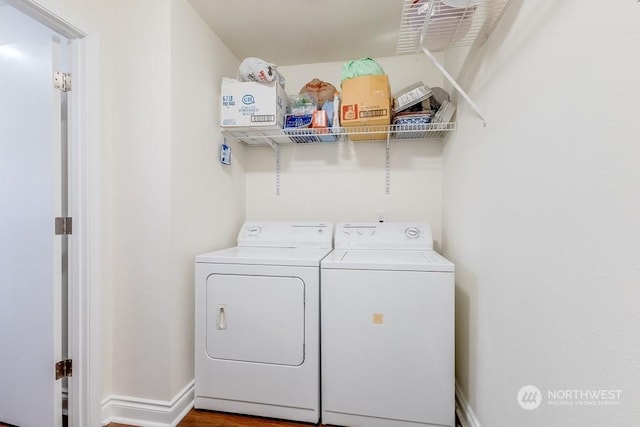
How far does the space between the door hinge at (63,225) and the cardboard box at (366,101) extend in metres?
1.60

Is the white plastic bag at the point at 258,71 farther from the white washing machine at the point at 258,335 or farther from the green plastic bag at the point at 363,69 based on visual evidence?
the white washing machine at the point at 258,335

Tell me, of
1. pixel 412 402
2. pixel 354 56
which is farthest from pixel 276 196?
pixel 412 402

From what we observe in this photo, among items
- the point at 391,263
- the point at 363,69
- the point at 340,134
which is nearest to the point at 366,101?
the point at 363,69

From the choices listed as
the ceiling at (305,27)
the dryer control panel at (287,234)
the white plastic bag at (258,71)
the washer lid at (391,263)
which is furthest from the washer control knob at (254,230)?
the ceiling at (305,27)

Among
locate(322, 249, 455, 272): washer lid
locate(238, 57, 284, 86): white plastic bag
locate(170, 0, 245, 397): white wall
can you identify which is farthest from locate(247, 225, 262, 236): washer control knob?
locate(238, 57, 284, 86): white plastic bag

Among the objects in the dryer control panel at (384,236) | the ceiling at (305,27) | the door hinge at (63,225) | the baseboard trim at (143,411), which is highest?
the ceiling at (305,27)

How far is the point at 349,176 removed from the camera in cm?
226

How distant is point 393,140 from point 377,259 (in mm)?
1089

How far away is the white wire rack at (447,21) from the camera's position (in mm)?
1016

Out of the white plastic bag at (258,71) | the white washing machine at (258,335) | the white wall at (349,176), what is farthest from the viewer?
the white wall at (349,176)

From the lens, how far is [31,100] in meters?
1.39

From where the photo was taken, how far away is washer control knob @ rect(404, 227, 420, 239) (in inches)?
75.2

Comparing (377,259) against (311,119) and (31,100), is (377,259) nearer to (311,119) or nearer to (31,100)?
(311,119)

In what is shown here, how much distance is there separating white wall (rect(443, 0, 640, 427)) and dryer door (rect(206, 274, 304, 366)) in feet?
3.00
